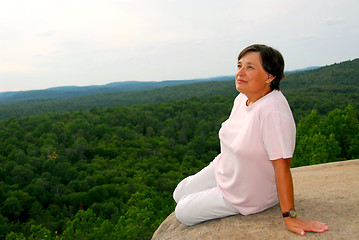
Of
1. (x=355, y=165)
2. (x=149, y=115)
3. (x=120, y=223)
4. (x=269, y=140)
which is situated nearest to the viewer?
(x=269, y=140)

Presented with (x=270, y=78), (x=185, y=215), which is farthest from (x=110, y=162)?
(x=270, y=78)

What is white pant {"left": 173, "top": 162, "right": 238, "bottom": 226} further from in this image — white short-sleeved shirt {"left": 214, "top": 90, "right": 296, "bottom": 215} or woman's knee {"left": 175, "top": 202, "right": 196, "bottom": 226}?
white short-sleeved shirt {"left": 214, "top": 90, "right": 296, "bottom": 215}

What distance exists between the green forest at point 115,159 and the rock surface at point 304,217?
1219cm

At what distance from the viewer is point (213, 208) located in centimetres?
365

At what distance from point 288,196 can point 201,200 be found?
111 centimetres

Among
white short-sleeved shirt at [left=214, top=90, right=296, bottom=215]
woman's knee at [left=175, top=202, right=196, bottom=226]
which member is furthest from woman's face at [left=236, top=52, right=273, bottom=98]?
woman's knee at [left=175, top=202, right=196, bottom=226]

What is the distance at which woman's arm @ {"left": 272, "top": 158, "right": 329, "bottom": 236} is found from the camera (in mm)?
2877

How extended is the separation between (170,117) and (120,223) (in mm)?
60299

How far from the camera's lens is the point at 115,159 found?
53.5 metres

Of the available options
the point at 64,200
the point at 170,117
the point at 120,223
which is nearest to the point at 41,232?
the point at 120,223

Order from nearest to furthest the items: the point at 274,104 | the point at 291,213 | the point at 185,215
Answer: the point at 274,104 < the point at 291,213 < the point at 185,215

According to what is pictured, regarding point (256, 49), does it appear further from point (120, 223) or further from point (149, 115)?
point (149, 115)

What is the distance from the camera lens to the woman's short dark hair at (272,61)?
3002 millimetres

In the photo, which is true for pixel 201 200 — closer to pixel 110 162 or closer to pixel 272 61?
pixel 272 61
